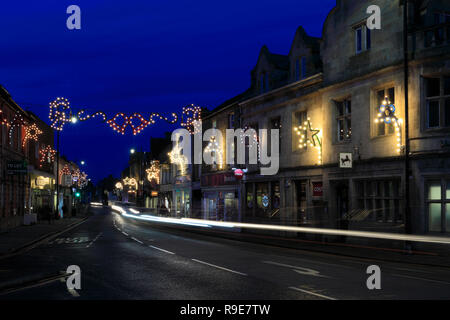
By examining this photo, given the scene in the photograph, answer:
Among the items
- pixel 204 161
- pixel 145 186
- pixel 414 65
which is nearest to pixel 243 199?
pixel 204 161

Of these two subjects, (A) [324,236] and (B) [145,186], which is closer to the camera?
(A) [324,236]

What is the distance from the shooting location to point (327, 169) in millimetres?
25969

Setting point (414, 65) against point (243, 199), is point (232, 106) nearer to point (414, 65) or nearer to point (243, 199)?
point (243, 199)

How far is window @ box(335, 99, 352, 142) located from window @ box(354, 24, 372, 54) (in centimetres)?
261

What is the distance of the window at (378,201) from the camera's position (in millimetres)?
Answer: 21984

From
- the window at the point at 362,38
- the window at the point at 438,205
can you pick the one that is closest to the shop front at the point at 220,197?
the window at the point at 362,38

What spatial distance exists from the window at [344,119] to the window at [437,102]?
4.70 m

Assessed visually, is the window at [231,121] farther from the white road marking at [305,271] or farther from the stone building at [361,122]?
the white road marking at [305,271]

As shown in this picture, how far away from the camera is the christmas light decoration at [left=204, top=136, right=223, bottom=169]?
40.9m

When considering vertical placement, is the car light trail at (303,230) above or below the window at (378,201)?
below

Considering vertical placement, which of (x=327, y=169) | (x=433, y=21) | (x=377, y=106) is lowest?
(x=327, y=169)

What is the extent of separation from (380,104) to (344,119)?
2609 mm

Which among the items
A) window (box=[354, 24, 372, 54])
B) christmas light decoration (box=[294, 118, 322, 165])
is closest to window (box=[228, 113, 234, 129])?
christmas light decoration (box=[294, 118, 322, 165])
